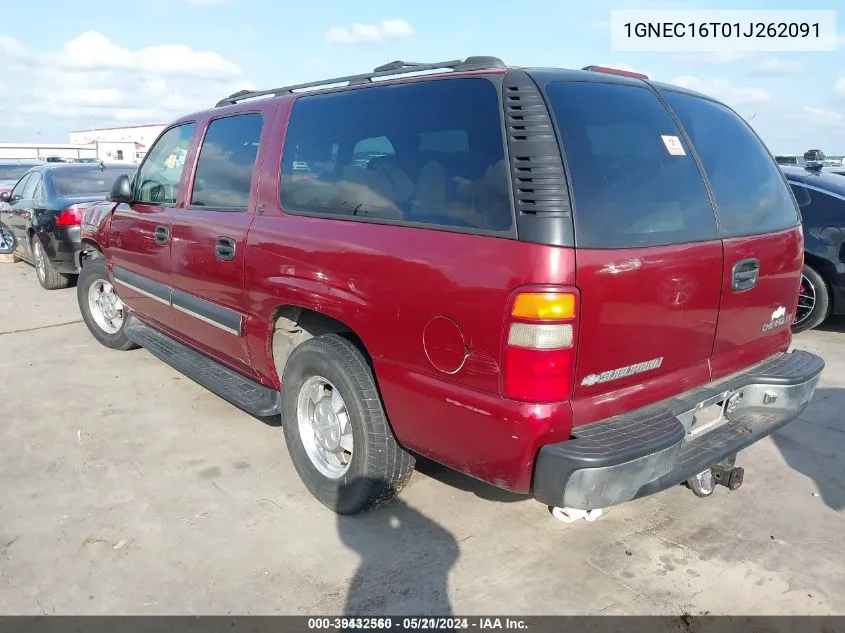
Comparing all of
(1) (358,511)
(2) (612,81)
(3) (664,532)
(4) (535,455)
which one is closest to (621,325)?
(4) (535,455)

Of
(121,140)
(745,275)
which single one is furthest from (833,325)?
(121,140)

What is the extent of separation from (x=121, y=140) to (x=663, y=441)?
144 ft

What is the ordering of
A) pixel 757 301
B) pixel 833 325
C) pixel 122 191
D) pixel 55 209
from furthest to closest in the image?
1. pixel 55 209
2. pixel 833 325
3. pixel 122 191
4. pixel 757 301

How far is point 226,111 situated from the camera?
12.8 feet

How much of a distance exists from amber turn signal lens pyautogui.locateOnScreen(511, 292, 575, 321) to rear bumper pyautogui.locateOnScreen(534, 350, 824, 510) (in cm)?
45

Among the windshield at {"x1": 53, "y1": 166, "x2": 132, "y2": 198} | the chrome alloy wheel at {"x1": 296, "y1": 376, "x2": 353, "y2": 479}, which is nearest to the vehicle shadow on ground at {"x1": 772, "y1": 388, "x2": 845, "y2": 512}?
the chrome alloy wheel at {"x1": 296, "y1": 376, "x2": 353, "y2": 479}

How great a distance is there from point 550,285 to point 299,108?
1.88 m

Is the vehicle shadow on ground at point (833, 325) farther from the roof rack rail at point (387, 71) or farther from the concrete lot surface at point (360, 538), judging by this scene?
the roof rack rail at point (387, 71)

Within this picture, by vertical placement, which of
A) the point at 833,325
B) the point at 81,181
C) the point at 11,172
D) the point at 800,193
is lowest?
the point at 833,325

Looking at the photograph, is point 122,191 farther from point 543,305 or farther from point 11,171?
point 11,171

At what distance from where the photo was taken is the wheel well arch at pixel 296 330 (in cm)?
307

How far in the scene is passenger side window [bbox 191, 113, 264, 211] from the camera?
3.53 metres

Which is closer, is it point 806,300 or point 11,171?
point 806,300

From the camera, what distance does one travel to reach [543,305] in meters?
2.13
